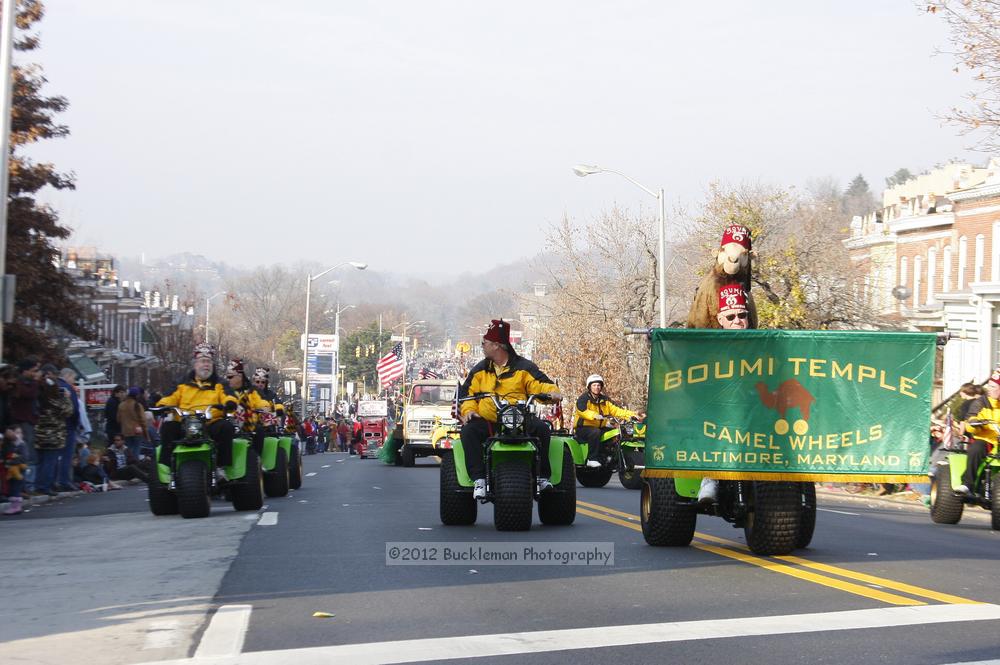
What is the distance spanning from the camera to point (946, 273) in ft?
176

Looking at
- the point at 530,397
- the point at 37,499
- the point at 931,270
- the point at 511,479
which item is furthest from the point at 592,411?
the point at 931,270

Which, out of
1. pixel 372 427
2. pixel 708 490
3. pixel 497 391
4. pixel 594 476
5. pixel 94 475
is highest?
pixel 497 391

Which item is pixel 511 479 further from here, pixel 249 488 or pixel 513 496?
pixel 249 488

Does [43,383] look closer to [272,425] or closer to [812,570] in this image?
[272,425]

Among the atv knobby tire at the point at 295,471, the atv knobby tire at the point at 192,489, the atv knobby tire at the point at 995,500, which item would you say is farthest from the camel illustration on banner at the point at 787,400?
the atv knobby tire at the point at 295,471

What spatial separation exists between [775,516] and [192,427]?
777 cm

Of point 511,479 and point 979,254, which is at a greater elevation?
point 979,254

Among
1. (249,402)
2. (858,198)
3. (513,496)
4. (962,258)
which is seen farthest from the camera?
(858,198)

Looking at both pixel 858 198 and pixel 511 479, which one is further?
pixel 858 198

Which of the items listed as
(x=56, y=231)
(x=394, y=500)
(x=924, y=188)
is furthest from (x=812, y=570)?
(x=924, y=188)

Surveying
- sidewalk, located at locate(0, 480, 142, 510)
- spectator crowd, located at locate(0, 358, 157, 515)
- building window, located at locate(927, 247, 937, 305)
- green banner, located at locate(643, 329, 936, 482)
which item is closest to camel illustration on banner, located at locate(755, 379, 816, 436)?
green banner, located at locate(643, 329, 936, 482)

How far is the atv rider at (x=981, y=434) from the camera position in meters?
17.2

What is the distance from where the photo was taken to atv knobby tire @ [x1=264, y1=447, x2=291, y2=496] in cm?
2031

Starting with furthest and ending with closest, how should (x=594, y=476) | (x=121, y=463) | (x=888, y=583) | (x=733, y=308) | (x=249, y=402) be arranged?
(x=121, y=463) < (x=594, y=476) < (x=249, y=402) < (x=733, y=308) < (x=888, y=583)
